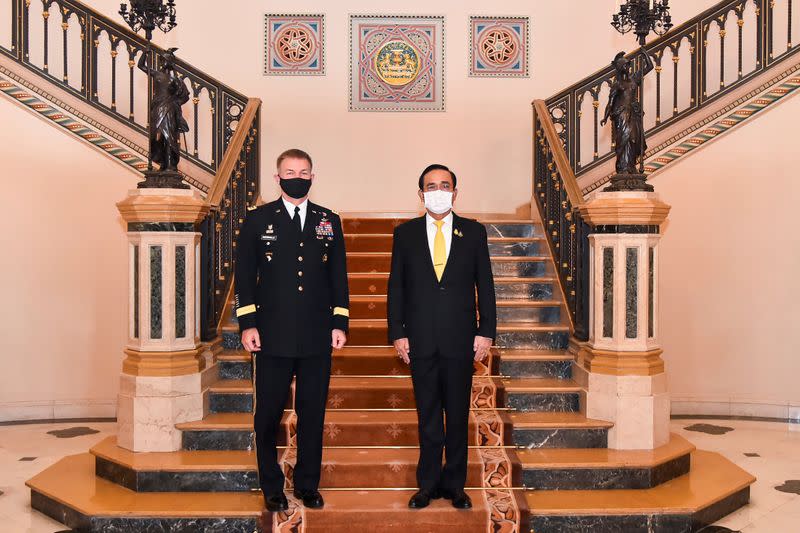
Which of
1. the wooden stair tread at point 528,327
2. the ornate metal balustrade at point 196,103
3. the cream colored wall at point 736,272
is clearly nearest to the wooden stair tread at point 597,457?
the wooden stair tread at point 528,327

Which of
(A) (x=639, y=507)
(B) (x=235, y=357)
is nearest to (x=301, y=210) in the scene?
(B) (x=235, y=357)

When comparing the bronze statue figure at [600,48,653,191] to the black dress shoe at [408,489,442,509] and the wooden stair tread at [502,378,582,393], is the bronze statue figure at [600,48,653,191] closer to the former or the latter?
the wooden stair tread at [502,378,582,393]

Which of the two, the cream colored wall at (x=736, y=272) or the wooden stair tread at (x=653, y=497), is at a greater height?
the cream colored wall at (x=736, y=272)

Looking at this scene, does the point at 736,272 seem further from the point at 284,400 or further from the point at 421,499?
the point at 284,400

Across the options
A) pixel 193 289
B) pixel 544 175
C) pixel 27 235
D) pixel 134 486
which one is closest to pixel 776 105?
pixel 544 175

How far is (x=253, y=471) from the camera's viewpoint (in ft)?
13.2

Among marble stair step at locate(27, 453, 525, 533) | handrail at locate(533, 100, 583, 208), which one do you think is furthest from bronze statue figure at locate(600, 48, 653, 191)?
marble stair step at locate(27, 453, 525, 533)

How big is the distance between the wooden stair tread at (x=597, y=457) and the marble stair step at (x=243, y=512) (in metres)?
0.28

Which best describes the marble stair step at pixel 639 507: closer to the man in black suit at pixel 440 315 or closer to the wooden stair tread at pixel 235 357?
the man in black suit at pixel 440 315

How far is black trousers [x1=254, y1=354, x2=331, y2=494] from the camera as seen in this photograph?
3516mm

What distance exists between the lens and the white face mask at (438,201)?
3.48 metres

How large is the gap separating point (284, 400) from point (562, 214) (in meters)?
2.50

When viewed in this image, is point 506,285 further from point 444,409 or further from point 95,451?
point 95,451

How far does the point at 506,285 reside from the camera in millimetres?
5625
